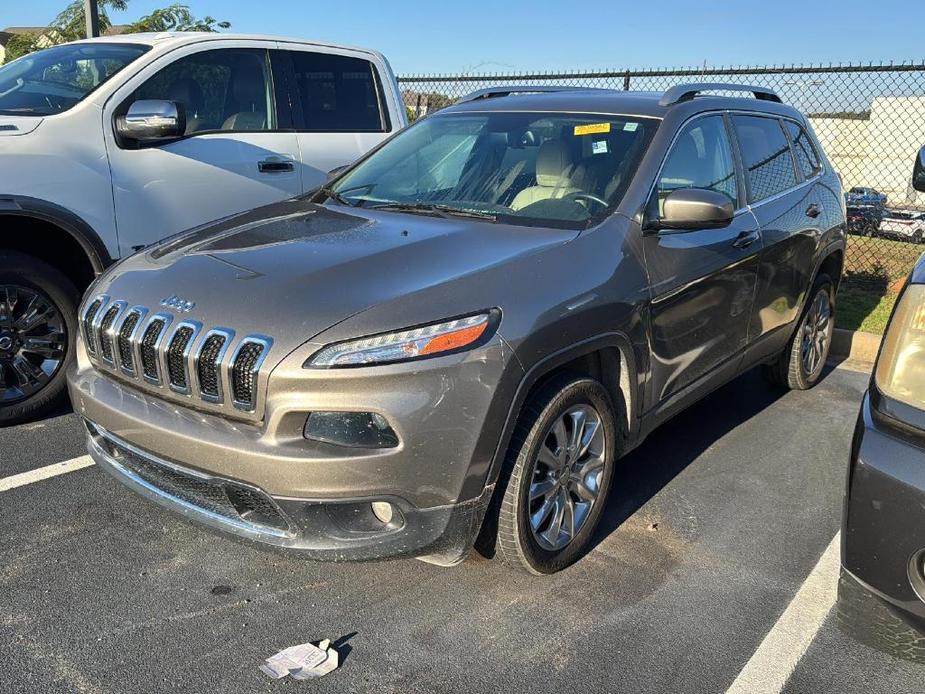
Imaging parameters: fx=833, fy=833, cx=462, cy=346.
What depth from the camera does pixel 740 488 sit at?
155 inches

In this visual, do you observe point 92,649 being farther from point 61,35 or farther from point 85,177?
point 61,35

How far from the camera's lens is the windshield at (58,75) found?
451 cm

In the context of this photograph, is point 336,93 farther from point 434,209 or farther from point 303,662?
point 303,662

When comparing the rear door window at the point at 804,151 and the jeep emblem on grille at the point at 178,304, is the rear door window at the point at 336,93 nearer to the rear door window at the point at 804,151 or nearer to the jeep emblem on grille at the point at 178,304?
the rear door window at the point at 804,151

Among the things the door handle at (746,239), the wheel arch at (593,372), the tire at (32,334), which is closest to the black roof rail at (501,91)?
the door handle at (746,239)

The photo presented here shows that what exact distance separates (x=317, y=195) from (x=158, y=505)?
1.85m

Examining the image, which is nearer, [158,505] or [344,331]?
[344,331]

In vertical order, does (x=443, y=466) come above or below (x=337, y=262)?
below

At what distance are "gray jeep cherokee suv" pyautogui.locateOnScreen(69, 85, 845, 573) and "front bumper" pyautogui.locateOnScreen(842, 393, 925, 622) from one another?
97cm

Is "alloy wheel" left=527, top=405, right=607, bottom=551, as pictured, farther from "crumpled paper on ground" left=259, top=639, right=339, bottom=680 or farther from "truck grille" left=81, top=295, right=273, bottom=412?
"truck grille" left=81, top=295, right=273, bottom=412

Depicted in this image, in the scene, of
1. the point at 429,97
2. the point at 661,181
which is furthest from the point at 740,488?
the point at 429,97

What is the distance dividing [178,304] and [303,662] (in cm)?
121

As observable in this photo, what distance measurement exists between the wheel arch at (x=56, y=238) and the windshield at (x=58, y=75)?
1.97 feet

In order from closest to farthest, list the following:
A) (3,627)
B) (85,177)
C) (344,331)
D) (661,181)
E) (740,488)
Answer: (344,331), (3,627), (661,181), (740,488), (85,177)
